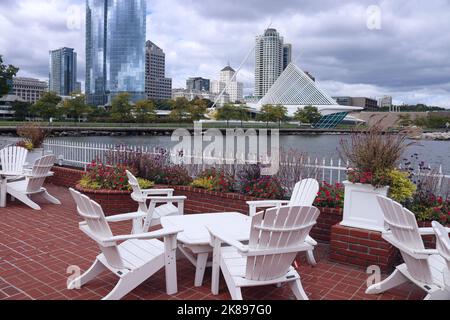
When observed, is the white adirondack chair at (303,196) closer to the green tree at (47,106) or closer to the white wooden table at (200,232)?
the white wooden table at (200,232)

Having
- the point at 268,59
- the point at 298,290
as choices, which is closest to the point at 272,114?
the point at 268,59

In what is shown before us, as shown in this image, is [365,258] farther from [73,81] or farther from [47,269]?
[73,81]

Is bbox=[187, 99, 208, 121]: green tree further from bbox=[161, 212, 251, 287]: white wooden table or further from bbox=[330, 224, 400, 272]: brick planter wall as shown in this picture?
bbox=[330, 224, 400, 272]: brick planter wall

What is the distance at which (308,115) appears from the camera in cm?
8488

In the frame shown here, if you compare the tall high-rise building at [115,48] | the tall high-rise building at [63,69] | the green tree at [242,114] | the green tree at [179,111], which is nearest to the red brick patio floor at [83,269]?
the green tree at [179,111]

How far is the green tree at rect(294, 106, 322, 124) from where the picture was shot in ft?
277

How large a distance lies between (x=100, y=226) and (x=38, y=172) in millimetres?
4318

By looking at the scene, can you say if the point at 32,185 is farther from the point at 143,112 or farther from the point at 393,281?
the point at 143,112

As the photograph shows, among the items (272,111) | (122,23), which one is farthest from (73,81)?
(272,111)

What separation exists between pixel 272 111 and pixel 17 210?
77673 mm

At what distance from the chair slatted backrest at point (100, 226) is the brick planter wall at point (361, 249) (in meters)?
2.42

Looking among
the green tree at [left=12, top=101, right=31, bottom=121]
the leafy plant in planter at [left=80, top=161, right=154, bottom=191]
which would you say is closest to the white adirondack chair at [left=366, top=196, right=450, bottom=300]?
the leafy plant in planter at [left=80, top=161, right=154, bottom=191]

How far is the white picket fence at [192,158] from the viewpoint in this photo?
5.98 meters

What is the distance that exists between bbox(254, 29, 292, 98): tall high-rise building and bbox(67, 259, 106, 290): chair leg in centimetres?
11204
